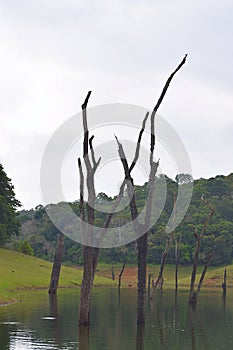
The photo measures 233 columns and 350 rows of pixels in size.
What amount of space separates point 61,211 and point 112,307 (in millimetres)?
82221

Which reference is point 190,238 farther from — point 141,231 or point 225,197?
point 141,231

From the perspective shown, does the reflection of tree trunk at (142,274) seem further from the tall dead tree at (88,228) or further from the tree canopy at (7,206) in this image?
the tree canopy at (7,206)

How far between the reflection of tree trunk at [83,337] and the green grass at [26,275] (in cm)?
2541

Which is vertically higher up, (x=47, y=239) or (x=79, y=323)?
(x=47, y=239)

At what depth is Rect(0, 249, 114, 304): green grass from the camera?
6956 cm

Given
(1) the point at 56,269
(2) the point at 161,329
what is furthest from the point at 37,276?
(2) the point at 161,329

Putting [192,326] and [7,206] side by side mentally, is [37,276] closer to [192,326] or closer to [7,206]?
[7,206]

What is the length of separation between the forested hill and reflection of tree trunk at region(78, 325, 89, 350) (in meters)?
86.0

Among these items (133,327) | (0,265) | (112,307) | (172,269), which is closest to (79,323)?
(133,327)

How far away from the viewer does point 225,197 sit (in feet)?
504

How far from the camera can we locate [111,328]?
39000mm

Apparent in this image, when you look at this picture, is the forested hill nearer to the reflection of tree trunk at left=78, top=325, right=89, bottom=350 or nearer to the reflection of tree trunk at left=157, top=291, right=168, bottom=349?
the reflection of tree trunk at left=157, top=291, right=168, bottom=349

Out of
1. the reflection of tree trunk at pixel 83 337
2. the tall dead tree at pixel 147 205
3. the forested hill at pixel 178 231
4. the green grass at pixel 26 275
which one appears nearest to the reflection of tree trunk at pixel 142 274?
the tall dead tree at pixel 147 205

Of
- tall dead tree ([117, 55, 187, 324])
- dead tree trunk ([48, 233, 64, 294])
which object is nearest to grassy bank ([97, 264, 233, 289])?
dead tree trunk ([48, 233, 64, 294])
